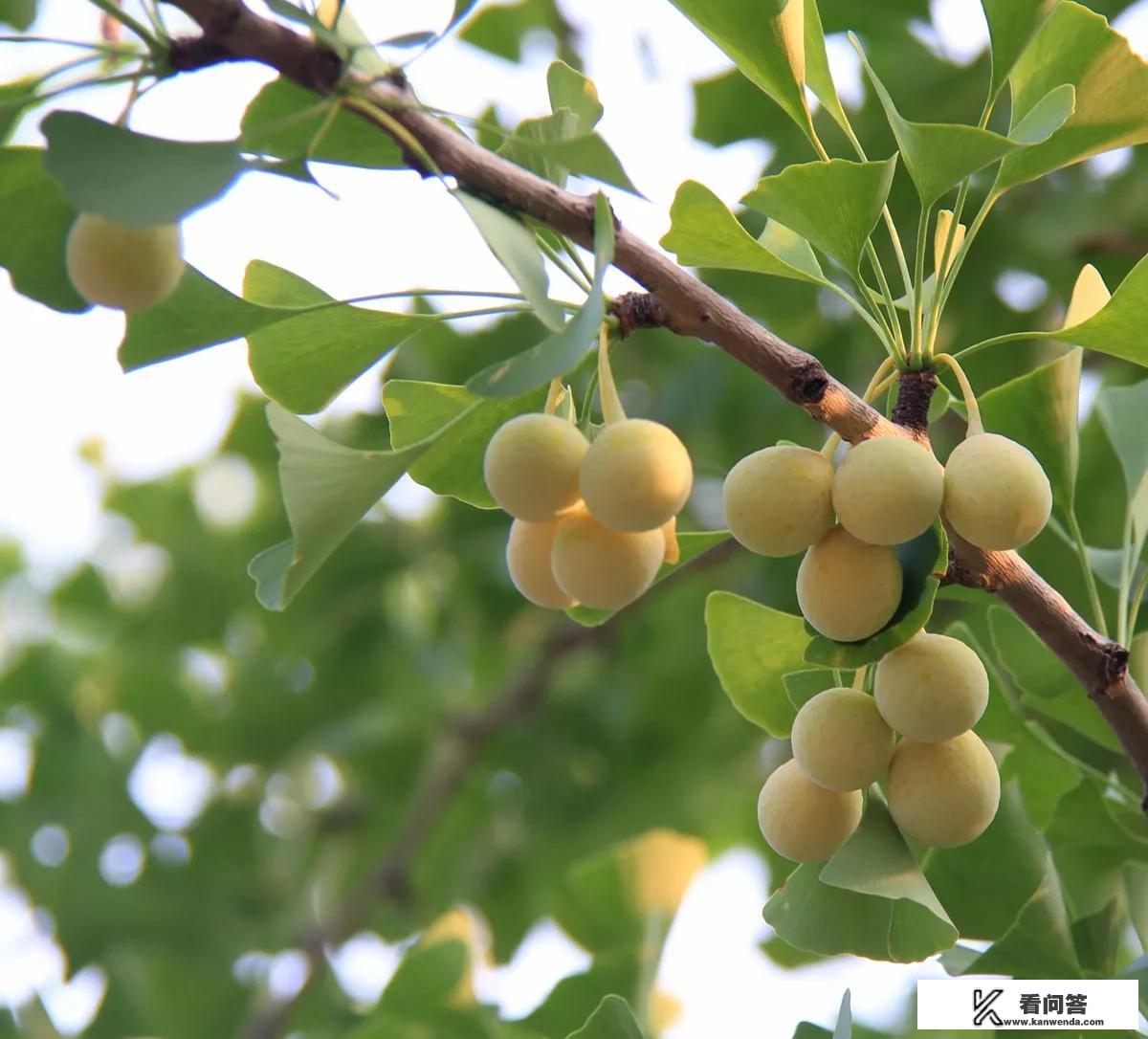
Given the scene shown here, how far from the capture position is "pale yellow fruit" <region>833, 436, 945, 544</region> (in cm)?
69

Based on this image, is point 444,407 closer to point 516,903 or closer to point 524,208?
point 524,208

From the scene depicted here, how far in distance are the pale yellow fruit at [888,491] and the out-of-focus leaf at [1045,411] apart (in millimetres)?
307

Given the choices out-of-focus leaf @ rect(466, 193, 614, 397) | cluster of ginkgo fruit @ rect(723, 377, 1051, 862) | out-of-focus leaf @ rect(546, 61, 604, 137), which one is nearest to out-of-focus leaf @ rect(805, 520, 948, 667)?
cluster of ginkgo fruit @ rect(723, 377, 1051, 862)

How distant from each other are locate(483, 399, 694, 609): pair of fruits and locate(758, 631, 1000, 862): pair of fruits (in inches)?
5.8

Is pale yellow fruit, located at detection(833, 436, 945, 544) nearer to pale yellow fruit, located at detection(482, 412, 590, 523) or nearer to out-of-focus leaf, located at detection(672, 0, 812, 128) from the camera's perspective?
pale yellow fruit, located at detection(482, 412, 590, 523)

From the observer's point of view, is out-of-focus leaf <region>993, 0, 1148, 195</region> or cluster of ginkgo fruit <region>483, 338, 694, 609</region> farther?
out-of-focus leaf <region>993, 0, 1148, 195</region>

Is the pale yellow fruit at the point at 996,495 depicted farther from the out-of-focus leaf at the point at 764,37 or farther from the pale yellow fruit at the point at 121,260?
the pale yellow fruit at the point at 121,260

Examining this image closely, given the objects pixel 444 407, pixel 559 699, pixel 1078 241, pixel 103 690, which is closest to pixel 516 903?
pixel 559 699

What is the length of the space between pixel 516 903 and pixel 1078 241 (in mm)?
1470

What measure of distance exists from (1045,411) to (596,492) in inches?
18.0

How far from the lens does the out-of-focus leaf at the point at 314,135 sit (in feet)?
2.70

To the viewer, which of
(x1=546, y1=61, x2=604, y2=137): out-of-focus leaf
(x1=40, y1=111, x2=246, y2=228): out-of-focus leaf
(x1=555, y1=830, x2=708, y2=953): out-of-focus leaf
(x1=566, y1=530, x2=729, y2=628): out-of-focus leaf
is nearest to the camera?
(x1=40, y1=111, x2=246, y2=228): out-of-focus leaf

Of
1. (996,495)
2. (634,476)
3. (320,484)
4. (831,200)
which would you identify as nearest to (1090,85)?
(831,200)

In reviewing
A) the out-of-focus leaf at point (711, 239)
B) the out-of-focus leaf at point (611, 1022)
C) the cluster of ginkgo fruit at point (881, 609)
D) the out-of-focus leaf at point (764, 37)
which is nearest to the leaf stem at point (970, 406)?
the cluster of ginkgo fruit at point (881, 609)
